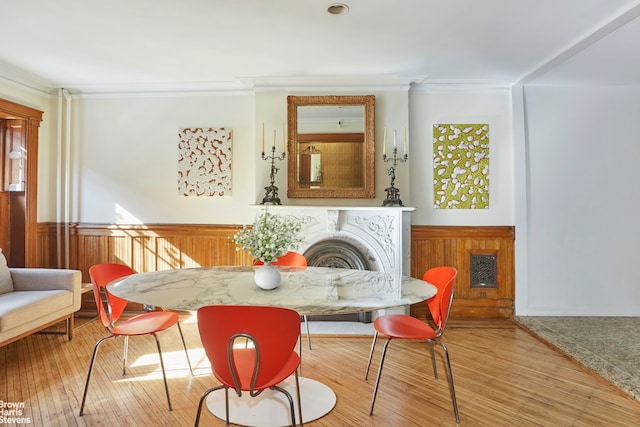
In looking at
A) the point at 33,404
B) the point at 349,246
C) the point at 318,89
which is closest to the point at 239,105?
the point at 318,89

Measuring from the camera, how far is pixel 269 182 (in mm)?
3770

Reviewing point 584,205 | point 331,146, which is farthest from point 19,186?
point 584,205

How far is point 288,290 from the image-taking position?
188 centimetres

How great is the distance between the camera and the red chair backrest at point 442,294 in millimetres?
2023

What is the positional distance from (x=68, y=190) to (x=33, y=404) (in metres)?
2.62

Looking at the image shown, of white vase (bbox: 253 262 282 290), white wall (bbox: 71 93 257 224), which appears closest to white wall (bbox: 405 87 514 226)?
white wall (bbox: 71 93 257 224)

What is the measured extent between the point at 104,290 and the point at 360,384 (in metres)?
1.71

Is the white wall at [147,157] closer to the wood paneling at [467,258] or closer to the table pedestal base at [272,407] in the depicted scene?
the wood paneling at [467,258]

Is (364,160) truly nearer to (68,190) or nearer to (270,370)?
(270,370)

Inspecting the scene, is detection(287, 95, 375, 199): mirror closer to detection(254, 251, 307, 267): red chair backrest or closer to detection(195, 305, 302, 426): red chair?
detection(254, 251, 307, 267): red chair backrest

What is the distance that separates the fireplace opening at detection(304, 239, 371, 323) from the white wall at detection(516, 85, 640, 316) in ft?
5.72

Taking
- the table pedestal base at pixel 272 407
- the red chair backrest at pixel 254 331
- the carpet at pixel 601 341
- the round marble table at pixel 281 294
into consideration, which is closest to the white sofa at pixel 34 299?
the round marble table at pixel 281 294

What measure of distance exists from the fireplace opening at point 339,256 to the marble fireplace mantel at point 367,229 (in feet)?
0.10

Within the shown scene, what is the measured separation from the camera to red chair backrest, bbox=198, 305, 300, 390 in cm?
135
